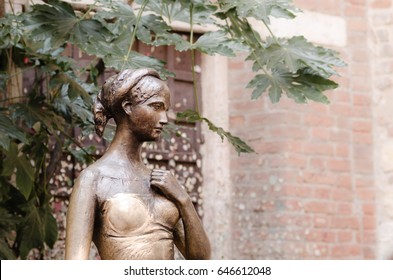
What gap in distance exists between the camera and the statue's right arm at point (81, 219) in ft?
10.7

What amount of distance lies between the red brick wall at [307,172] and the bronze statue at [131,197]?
10.6 feet

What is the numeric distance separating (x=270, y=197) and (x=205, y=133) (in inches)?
22.6

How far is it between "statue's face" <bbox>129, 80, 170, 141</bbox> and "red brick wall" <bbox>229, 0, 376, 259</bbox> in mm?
3326

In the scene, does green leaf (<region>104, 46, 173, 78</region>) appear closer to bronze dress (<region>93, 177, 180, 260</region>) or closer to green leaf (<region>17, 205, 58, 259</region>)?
bronze dress (<region>93, 177, 180, 260</region>)

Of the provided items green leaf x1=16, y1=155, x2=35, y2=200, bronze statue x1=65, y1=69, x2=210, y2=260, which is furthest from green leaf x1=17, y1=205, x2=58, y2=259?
bronze statue x1=65, y1=69, x2=210, y2=260

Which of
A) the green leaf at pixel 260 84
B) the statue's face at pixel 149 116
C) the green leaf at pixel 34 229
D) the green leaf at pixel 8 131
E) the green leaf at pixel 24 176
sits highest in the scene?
the green leaf at pixel 260 84

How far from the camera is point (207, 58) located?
6.97 metres

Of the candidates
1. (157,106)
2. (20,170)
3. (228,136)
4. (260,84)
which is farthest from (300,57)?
(20,170)

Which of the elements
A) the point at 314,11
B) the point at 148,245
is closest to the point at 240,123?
the point at 314,11

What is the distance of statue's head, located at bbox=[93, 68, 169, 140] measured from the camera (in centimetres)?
342

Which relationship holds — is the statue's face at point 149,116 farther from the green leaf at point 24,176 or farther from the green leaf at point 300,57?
the green leaf at point 24,176

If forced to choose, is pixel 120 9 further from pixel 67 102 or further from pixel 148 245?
pixel 148 245

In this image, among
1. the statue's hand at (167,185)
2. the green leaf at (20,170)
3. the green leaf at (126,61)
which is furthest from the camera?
the green leaf at (20,170)

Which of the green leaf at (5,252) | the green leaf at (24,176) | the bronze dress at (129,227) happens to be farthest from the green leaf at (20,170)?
the bronze dress at (129,227)
